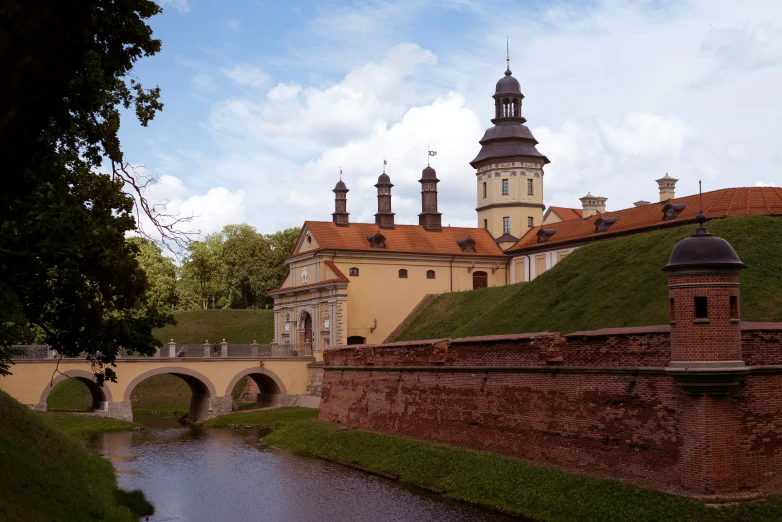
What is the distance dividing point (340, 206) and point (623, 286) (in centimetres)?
2726

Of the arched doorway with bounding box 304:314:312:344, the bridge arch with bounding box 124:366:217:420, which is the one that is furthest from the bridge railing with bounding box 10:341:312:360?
the arched doorway with bounding box 304:314:312:344

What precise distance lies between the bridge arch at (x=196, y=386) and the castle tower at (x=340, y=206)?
1397cm

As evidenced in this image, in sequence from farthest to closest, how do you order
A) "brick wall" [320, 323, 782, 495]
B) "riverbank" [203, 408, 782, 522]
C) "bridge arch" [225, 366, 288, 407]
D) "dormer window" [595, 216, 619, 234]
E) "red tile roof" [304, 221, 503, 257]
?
1. "red tile roof" [304, 221, 503, 257]
2. "dormer window" [595, 216, 619, 234]
3. "bridge arch" [225, 366, 288, 407]
4. "brick wall" [320, 323, 782, 495]
5. "riverbank" [203, 408, 782, 522]

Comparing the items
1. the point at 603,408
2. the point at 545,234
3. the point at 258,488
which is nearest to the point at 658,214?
the point at 545,234

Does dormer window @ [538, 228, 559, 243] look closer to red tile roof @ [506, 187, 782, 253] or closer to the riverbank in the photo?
red tile roof @ [506, 187, 782, 253]

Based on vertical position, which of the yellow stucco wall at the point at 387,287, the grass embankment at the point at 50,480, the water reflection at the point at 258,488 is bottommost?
the water reflection at the point at 258,488

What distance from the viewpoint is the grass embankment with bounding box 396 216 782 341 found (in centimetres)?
3152

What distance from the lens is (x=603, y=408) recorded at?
20.3 metres

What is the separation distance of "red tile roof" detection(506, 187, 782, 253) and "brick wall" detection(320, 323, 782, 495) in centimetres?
2317

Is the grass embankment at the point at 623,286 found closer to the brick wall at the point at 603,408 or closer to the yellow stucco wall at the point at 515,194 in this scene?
the brick wall at the point at 603,408

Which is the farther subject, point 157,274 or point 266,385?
point 157,274

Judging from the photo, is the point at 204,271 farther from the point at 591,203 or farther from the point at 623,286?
the point at 623,286

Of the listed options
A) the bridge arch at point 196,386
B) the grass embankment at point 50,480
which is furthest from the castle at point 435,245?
the grass embankment at point 50,480

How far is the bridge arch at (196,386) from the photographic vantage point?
163 feet
